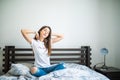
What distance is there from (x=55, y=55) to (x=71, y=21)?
0.76 metres

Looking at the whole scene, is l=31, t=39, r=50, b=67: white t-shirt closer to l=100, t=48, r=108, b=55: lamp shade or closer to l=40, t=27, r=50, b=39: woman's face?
l=40, t=27, r=50, b=39: woman's face

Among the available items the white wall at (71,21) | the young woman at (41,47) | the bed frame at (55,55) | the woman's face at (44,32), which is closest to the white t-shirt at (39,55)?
the young woman at (41,47)

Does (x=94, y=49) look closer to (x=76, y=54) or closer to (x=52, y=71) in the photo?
(x=76, y=54)

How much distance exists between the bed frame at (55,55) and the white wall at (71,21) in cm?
14

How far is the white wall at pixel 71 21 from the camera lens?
9.91 feet

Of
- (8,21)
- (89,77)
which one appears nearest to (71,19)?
(8,21)

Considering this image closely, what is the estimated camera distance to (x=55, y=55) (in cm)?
303

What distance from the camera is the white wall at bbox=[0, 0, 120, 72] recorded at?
3.02 metres

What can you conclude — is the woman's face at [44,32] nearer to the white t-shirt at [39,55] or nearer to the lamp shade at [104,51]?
the white t-shirt at [39,55]

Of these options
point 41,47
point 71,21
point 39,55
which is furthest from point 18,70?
point 71,21

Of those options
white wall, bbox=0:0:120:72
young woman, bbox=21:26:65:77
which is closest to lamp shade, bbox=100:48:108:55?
white wall, bbox=0:0:120:72

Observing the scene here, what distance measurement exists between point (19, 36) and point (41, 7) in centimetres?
71

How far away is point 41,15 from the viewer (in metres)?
3.09

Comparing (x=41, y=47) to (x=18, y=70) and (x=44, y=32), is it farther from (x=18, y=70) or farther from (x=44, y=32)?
(x=18, y=70)
